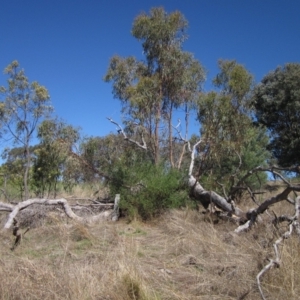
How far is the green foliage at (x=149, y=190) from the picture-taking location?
10.5 meters

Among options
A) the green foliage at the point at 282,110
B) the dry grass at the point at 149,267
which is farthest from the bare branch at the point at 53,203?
the green foliage at the point at 282,110

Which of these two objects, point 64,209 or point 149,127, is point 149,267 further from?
point 149,127

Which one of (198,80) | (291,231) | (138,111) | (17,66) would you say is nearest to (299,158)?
(198,80)

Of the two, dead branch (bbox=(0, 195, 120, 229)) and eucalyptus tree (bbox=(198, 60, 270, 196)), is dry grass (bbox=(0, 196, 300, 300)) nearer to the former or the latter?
dead branch (bbox=(0, 195, 120, 229))

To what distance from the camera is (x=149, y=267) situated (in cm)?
548

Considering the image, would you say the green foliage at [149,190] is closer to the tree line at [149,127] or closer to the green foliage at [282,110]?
the tree line at [149,127]

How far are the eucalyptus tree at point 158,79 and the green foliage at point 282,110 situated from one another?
925 centimetres

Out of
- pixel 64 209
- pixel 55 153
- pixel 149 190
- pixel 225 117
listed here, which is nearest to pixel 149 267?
pixel 149 190

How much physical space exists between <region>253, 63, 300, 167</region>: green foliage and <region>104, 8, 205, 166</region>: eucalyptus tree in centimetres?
925

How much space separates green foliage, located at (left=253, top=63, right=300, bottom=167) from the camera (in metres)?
22.8

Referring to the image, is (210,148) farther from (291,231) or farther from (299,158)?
(299,158)

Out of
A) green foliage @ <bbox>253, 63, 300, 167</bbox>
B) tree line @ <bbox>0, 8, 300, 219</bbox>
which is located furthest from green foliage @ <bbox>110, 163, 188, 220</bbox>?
green foliage @ <bbox>253, 63, 300, 167</bbox>

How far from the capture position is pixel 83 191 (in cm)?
1633

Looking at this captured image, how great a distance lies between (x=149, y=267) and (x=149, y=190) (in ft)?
16.9
